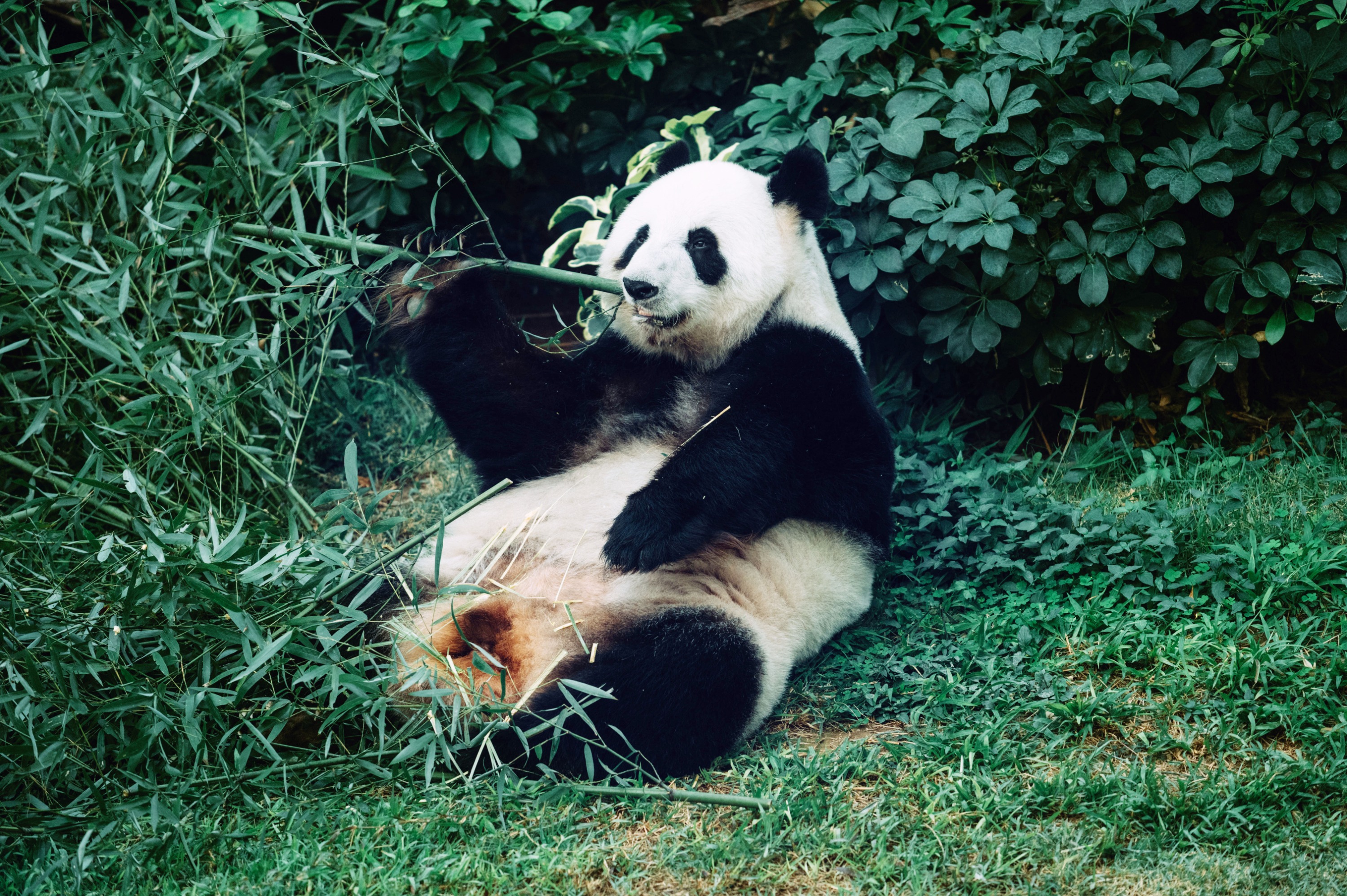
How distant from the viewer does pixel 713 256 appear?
265 cm

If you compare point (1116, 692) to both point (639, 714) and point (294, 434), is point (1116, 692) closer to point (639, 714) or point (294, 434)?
point (639, 714)

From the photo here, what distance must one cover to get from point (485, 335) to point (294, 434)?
1354 mm

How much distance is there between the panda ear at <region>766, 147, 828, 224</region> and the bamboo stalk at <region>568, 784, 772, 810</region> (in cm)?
160

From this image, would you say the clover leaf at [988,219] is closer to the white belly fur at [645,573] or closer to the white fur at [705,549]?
the white fur at [705,549]

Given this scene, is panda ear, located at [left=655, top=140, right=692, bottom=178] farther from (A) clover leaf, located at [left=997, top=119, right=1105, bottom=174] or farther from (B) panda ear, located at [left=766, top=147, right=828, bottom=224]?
(A) clover leaf, located at [left=997, top=119, right=1105, bottom=174]

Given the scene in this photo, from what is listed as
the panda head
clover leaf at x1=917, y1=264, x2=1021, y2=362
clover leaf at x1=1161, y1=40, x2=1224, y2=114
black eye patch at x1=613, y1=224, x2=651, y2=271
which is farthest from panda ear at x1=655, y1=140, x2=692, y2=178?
clover leaf at x1=1161, y1=40, x2=1224, y2=114

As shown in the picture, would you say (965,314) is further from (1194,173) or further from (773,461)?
(773,461)

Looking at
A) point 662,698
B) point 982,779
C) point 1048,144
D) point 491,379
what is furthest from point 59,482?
point 1048,144

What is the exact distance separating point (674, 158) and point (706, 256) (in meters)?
0.66

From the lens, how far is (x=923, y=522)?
321 centimetres

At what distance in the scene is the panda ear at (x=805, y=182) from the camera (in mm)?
2750

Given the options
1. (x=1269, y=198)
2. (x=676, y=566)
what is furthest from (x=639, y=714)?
(x=1269, y=198)

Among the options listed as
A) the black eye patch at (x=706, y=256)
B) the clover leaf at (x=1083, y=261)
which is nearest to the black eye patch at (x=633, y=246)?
the black eye patch at (x=706, y=256)

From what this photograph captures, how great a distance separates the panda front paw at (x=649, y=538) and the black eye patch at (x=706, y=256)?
65 cm
